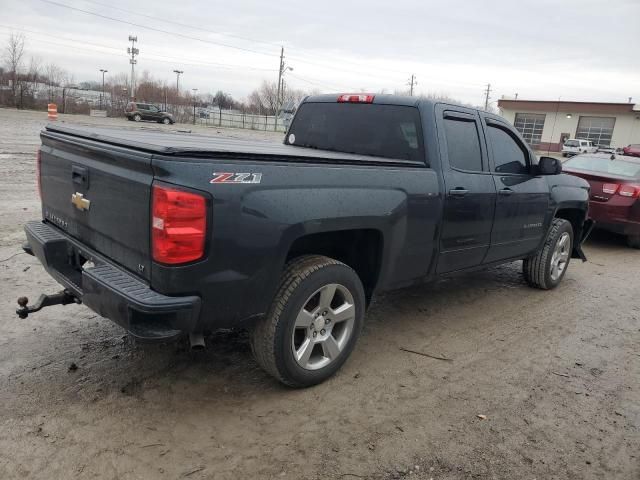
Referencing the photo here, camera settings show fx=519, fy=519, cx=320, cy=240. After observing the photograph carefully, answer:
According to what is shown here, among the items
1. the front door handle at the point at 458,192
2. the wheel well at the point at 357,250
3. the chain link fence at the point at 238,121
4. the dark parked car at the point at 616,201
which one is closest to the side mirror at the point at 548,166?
the front door handle at the point at 458,192

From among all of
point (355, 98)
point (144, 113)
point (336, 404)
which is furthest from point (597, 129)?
point (336, 404)

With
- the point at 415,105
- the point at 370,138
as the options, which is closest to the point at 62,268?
the point at 370,138

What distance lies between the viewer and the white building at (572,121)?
53.9 metres

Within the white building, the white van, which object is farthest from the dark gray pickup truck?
the white building

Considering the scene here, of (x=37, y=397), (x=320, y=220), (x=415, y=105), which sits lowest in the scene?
(x=37, y=397)

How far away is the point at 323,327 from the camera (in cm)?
341

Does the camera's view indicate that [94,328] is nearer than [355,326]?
No

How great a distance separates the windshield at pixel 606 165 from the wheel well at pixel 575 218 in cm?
309

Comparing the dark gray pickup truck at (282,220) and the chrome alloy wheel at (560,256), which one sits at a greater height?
the dark gray pickup truck at (282,220)

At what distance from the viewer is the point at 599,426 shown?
10.6 feet

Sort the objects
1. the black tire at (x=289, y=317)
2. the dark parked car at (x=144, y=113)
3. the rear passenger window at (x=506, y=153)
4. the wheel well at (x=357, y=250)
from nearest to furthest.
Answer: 1. the black tire at (x=289, y=317)
2. the wheel well at (x=357, y=250)
3. the rear passenger window at (x=506, y=153)
4. the dark parked car at (x=144, y=113)

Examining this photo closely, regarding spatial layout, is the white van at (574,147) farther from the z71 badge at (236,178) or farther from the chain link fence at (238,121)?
the z71 badge at (236,178)

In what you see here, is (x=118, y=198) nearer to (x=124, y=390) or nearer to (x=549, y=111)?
(x=124, y=390)

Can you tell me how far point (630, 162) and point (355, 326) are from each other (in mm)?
8099
